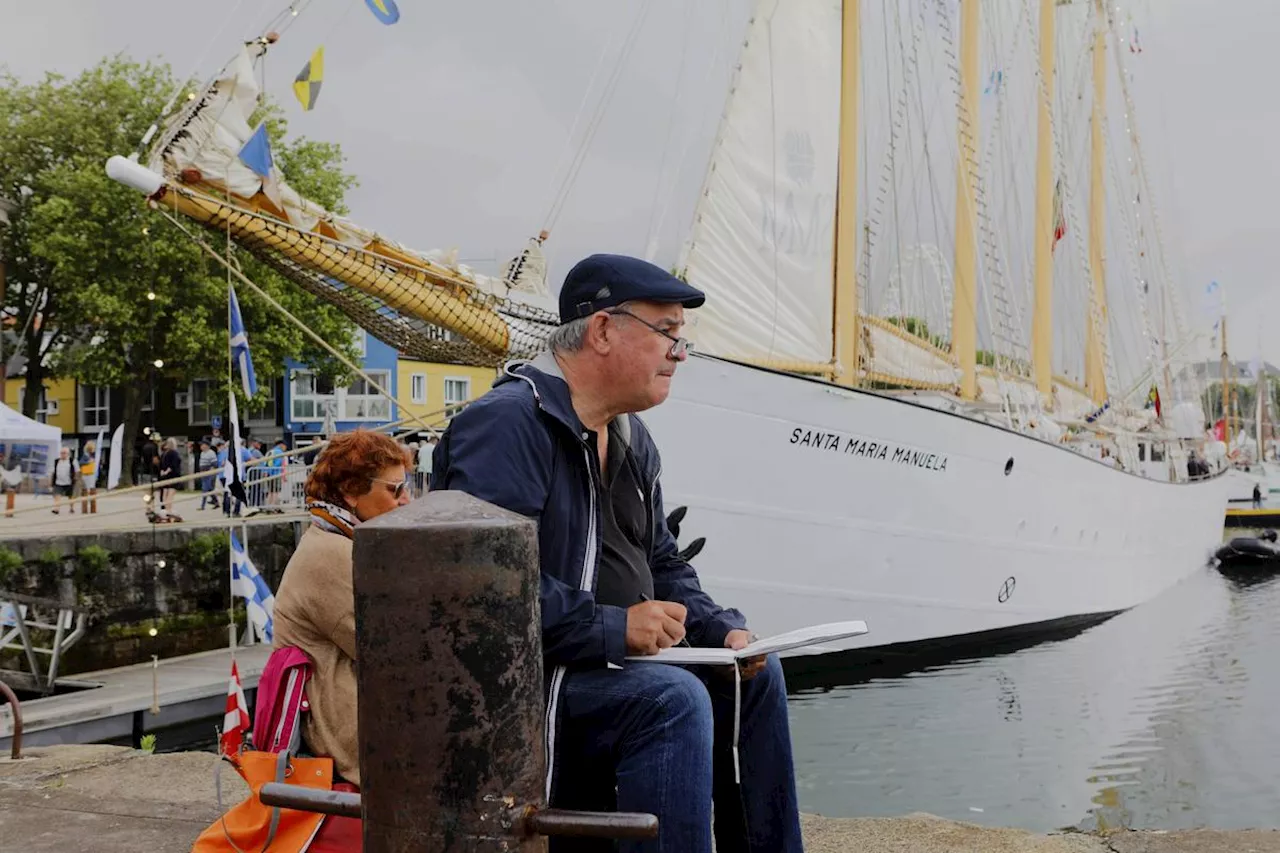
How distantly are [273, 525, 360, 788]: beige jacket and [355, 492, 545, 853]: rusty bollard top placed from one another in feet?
4.17

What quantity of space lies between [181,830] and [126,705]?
8502mm

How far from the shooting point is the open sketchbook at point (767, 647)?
7.10 feet

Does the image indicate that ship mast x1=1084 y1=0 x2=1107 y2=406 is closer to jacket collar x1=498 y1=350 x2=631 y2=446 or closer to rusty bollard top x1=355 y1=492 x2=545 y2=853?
jacket collar x1=498 y1=350 x2=631 y2=446

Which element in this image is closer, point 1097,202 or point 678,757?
point 678,757

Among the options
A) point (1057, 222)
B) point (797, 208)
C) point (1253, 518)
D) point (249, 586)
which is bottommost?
point (1253, 518)

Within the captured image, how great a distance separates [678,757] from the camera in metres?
2.09

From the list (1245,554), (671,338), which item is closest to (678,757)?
(671,338)

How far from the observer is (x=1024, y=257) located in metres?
21.4

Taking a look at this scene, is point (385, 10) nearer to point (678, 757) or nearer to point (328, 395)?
point (678, 757)

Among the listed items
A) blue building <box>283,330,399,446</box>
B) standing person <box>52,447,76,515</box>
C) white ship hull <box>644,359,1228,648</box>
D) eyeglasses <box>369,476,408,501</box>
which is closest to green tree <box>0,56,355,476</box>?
standing person <box>52,447,76,515</box>

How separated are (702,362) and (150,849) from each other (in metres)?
8.72

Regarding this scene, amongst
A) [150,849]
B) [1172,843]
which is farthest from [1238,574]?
[150,849]

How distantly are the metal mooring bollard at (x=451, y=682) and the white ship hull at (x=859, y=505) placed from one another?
32.1ft

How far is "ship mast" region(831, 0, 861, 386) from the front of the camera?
553 inches
